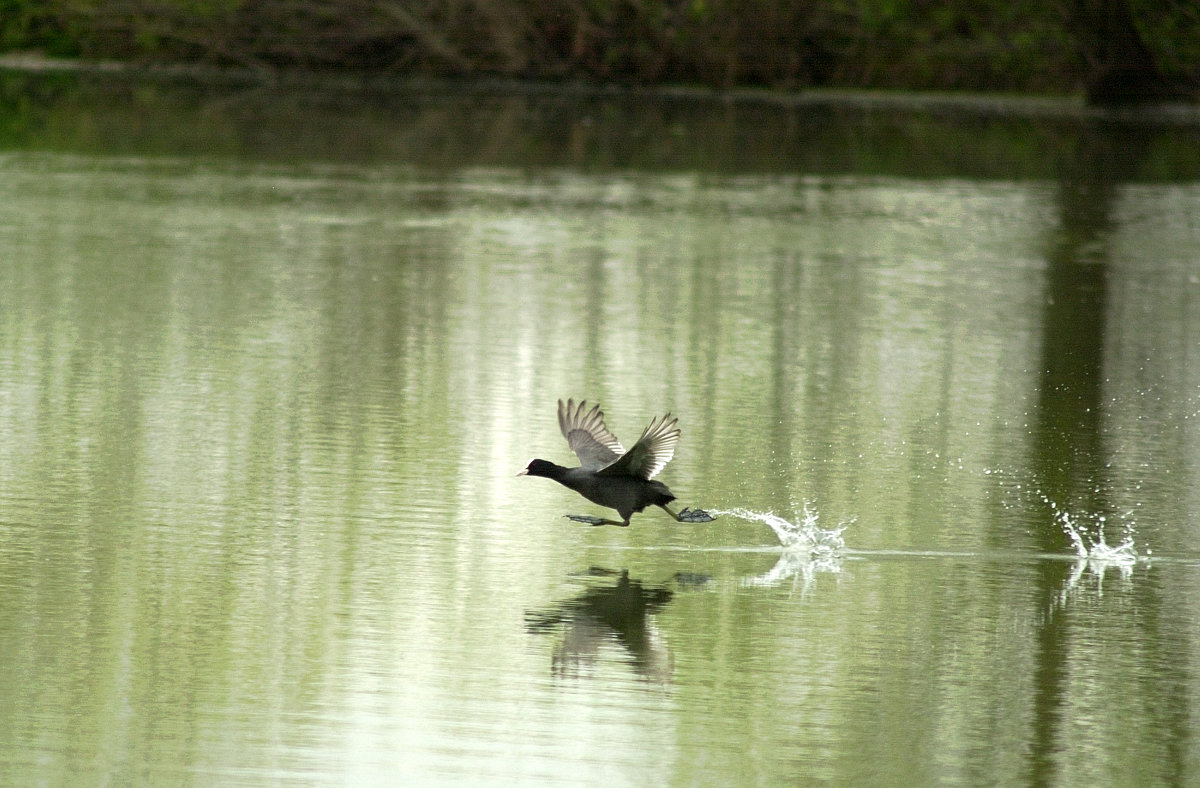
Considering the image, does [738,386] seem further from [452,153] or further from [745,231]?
[452,153]

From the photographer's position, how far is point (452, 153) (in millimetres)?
23672

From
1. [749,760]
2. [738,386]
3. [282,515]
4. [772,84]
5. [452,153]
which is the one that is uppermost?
[772,84]

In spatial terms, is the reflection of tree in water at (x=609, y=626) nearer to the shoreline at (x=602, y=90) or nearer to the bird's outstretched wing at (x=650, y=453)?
the bird's outstretched wing at (x=650, y=453)

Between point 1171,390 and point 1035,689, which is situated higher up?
point 1171,390

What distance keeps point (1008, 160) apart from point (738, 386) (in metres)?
15.4

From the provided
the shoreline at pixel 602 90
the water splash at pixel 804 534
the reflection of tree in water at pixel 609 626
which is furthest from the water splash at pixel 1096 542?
the shoreline at pixel 602 90

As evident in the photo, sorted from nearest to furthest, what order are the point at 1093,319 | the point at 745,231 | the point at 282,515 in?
the point at 282,515 → the point at 1093,319 → the point at 745,231

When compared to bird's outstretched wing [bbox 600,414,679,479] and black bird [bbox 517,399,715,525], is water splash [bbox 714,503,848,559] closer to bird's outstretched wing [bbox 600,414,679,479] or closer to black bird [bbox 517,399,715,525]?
black bird [bbox 517,399,715,525]

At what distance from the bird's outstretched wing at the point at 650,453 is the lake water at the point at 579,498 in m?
0.42

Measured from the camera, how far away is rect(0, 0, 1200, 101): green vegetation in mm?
35094

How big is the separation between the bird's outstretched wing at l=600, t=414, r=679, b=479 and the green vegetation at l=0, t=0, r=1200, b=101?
28.2m

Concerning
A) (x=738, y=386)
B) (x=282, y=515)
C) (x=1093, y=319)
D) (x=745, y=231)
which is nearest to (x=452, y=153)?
(x=745, y=231)

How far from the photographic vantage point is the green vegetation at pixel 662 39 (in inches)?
1382

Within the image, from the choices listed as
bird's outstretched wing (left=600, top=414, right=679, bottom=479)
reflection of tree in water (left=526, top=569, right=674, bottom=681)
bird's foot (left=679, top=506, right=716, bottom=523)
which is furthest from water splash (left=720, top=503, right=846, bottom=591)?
bird's outstretched wing (left=600, top=414, right=679, bottom=479)
